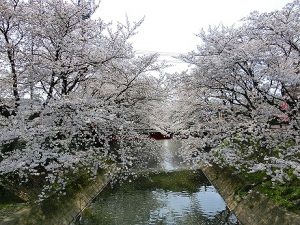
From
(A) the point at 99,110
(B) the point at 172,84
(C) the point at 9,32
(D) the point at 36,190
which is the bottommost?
(D) the point at 36,190

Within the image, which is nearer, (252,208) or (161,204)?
(252,208)

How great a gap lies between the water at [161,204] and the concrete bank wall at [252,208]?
375 mm

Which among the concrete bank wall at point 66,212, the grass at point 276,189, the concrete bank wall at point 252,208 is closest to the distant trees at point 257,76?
the grass at point 276,189

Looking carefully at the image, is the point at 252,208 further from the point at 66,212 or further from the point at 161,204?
the point at 66,212

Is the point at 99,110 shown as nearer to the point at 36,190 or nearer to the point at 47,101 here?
the point at 47,101

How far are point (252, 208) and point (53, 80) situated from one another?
745cm

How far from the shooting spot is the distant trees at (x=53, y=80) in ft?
31.2

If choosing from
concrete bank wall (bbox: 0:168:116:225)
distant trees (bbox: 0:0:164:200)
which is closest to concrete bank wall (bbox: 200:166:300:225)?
distant trees (bbox: 0:0:164:200)

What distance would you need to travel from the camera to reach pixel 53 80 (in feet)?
35.8

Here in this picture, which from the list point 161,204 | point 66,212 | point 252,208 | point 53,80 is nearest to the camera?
point 53,80

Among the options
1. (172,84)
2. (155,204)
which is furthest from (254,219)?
(172,84)

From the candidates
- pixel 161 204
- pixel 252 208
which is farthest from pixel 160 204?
pixel 252 208

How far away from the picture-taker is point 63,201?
492 inches

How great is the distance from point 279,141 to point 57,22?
24.2ft
